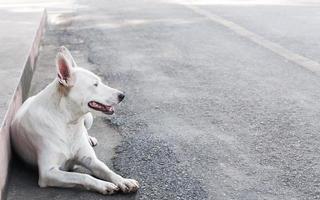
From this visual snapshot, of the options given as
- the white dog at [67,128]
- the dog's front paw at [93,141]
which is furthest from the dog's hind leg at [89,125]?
the white dog at [67,128]

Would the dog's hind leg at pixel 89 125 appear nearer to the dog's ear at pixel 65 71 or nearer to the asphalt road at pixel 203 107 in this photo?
the asphalt road at pixel 203 107

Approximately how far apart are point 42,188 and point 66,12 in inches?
402

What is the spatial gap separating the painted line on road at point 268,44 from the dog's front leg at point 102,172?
4062 mm

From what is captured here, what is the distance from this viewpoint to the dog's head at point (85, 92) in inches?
157

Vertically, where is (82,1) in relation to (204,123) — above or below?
below

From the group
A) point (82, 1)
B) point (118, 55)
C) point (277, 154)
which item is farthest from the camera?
point (82, 1)

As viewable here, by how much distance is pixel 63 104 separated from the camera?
4078 millimetres

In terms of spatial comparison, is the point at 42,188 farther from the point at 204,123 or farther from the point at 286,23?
the point at 286,23

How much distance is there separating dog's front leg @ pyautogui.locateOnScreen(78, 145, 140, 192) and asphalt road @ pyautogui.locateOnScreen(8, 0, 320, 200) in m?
0.07

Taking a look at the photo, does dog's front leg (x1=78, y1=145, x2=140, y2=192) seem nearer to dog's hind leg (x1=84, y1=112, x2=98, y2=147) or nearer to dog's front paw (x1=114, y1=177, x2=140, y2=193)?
dog's front paw (x1=114, y1=177, x2=140, y2=193)

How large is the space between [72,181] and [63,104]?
548 mm

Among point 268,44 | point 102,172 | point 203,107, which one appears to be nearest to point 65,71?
point 102,172

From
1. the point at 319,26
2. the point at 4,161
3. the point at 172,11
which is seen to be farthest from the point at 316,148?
the point at 172,11

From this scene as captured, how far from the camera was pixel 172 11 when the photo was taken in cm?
1356
